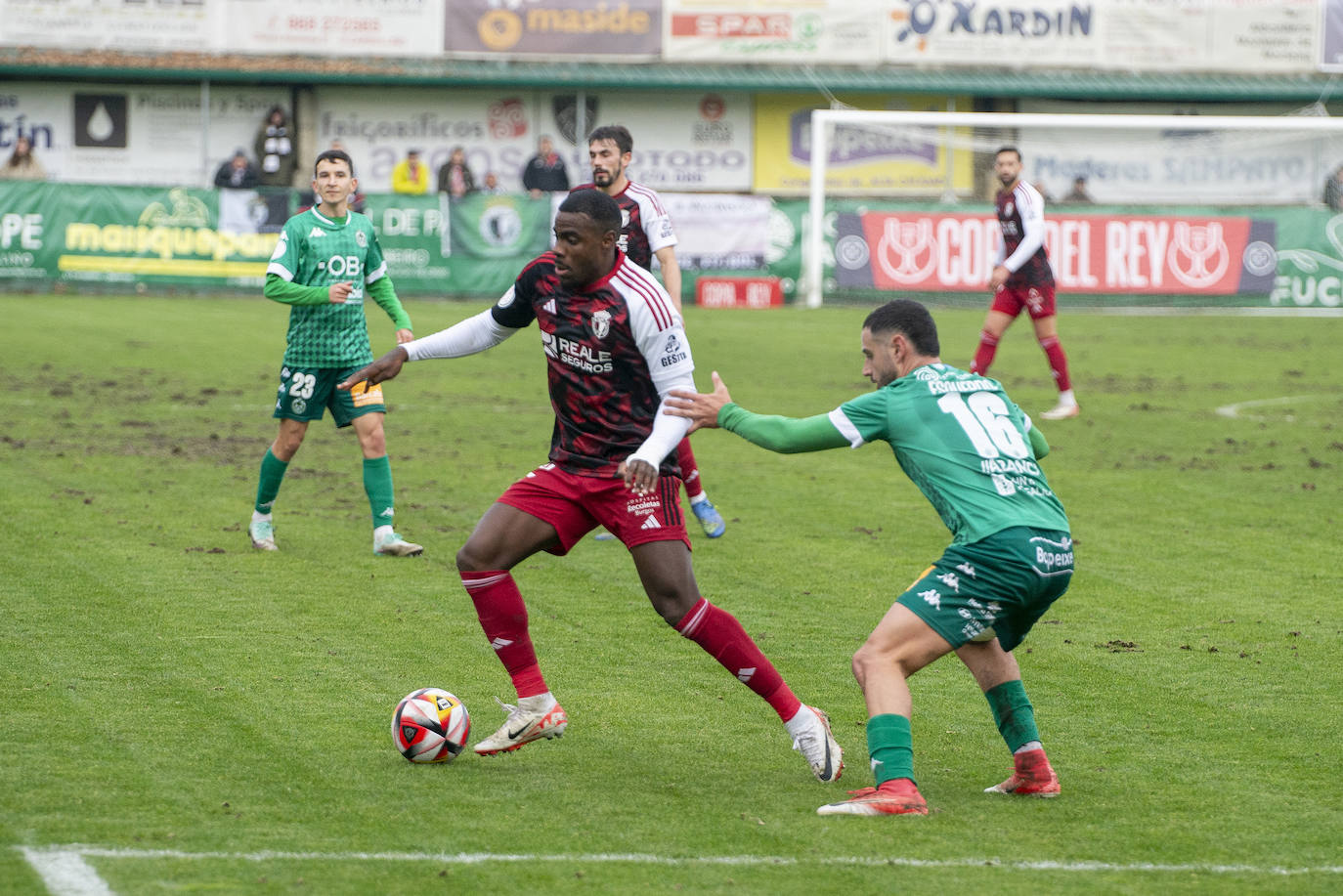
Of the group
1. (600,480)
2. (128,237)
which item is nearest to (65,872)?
(600,480)

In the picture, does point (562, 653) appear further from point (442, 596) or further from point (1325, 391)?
point (1325, 391)

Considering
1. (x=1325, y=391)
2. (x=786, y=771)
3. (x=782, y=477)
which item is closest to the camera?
(x=786, y=771)

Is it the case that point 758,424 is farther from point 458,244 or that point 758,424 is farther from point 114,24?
point 114,24

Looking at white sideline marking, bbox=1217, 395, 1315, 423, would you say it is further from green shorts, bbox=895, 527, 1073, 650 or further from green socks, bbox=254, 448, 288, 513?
green shorts, bbox=895, 527, 1073, 650

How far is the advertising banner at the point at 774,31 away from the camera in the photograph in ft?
113

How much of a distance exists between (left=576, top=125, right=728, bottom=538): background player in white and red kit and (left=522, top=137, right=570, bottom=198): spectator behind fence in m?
20.7

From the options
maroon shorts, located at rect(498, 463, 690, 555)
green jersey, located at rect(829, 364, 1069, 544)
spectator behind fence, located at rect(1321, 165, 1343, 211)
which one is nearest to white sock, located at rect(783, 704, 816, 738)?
maroon shorts, located at rect(498, 463, 690, 555)

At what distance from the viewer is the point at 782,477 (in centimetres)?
1245

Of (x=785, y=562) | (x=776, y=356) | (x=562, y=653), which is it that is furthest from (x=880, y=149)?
(x=562, y=653)

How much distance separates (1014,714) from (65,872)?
299 centimetres

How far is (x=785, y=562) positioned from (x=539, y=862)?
189 inches

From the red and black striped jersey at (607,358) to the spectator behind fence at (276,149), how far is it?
29436 millimetres

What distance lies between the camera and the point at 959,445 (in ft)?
17.2

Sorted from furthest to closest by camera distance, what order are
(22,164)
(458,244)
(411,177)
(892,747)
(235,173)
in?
(22,164)
(411,177)
(235,173)
(458,244)
(892,747)
